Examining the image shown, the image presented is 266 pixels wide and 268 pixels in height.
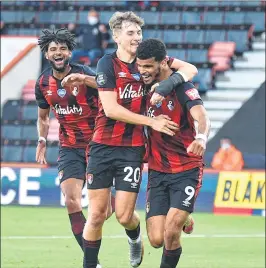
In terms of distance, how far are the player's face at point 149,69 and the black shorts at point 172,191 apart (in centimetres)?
95

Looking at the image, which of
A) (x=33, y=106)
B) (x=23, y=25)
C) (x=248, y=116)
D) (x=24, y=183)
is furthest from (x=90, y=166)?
(x=23, y=25)

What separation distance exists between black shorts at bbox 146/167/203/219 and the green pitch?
2228 millimetres

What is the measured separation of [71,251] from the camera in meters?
14.1

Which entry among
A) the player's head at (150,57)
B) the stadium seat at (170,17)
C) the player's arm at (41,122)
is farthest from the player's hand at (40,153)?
the stadium seat at (170,17)

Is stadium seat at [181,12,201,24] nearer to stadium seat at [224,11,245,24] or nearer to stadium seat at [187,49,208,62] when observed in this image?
stadium seat at [224,11,245,24]

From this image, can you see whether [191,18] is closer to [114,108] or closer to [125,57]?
[125,57]

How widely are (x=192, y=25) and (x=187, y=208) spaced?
52.9ft

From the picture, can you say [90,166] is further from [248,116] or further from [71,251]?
[248,116]

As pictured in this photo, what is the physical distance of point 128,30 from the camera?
10.0 meters

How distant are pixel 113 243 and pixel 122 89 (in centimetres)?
559

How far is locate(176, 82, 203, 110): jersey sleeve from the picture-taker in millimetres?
9602

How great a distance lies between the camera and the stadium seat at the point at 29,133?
23.8m

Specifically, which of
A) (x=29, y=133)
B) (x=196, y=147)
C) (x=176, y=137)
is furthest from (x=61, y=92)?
(x=29, y=133)

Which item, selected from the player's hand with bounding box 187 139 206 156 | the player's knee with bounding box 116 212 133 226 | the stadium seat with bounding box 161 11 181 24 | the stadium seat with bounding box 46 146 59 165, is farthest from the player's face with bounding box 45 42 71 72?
the stadium seat with bounding box 161 11 181 24
